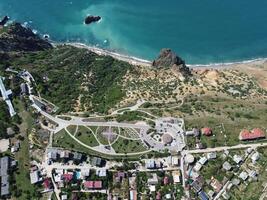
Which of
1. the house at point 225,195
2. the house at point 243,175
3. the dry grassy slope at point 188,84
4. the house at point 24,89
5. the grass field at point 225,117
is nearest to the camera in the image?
the house at point 225,195

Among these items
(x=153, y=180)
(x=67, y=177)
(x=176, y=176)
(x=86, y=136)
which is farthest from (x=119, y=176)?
(x=86, y=136)

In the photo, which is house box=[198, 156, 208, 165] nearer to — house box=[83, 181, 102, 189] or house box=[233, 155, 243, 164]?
house box=[233, 155, 243, 164]

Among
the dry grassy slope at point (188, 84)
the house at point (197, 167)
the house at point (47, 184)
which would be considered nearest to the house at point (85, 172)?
the house at point (47, 184)

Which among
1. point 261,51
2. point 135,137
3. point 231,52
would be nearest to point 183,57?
point 231,52

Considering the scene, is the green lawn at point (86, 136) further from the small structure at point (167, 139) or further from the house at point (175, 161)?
the house at point (175, 161)

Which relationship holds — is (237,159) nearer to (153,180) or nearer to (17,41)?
(153,180)

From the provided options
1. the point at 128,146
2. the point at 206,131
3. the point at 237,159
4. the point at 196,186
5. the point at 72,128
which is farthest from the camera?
the point at 72,128
